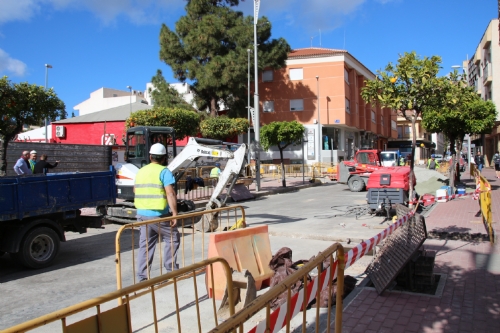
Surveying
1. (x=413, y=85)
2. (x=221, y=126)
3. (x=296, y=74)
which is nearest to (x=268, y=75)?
(x=296, y=74)

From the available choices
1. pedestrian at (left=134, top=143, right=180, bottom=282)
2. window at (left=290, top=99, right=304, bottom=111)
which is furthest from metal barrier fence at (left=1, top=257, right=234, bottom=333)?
window at (left=290, top=99, right=304, bottom=111)

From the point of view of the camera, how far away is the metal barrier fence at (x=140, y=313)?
2416 millimetres

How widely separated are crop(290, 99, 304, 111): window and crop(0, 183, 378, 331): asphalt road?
25624 millimetres

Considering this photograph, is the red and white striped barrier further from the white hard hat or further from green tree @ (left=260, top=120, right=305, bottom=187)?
green tree @ (left=260, top=120, right=305, bottom=187)

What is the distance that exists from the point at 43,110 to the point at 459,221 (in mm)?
12075

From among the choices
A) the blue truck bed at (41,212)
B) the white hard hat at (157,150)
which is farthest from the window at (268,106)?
the white hard hat at (157,150)

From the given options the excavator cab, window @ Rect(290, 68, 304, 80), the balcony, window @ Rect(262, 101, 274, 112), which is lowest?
the excavator cab

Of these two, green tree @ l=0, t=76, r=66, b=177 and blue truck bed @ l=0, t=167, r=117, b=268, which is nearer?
blue truck bed @ l=0, t=167, r=117, b=268

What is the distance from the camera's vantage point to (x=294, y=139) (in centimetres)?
2481

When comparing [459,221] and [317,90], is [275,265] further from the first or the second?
[317,90]

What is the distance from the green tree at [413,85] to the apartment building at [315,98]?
29.7 m

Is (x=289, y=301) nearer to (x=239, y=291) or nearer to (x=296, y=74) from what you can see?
(x=239, y=291)

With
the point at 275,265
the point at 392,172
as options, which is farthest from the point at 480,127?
the point at 275,265

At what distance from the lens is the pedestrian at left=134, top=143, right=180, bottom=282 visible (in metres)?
5.72
